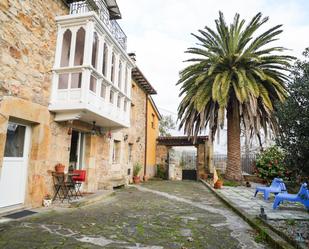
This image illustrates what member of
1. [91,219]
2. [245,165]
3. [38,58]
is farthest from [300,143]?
[245,165]

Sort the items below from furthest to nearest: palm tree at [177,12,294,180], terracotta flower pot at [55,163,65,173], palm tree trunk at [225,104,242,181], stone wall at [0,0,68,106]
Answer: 1. palm tree trunk at [225,104,242,181]
2. palm tree at [177,12,294,180]
3. terracotta flower pot at [55,163,65,173]
4. stone wall at [0,0,68,106]

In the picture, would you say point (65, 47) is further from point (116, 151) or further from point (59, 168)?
point (116, 151)

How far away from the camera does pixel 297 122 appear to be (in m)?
3.80

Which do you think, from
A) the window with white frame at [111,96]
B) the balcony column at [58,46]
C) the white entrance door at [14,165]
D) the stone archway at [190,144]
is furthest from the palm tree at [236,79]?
the white entrance door at [14,165]

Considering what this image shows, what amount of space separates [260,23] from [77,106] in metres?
10.7

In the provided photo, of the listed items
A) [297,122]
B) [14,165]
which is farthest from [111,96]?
[297,122]

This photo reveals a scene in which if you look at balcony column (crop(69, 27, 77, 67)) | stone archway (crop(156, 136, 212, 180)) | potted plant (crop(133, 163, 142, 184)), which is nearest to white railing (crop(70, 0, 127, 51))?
balcony column (crop(69, 27, 77, 67))

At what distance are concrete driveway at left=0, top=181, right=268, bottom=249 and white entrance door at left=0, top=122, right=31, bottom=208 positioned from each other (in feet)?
3.12

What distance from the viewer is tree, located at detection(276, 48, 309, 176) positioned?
12.2 feet

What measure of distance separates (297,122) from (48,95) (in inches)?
255

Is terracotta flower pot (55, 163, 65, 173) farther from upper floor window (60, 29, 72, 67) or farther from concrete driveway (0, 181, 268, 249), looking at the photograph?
upper floor window (60, 29, 72, 67)

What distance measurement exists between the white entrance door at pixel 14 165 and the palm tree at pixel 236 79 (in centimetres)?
841

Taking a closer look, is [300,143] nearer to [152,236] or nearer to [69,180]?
[152,236]

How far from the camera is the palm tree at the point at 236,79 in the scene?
40.3 feet
